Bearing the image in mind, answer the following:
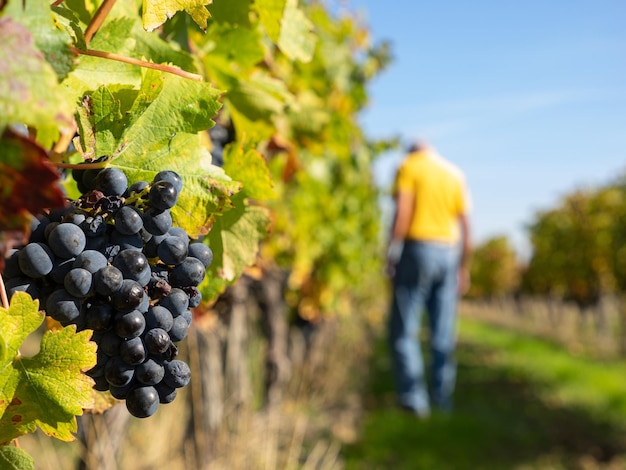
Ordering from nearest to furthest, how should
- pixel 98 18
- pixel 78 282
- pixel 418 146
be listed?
pixel 78 282
pixel 98 18
pixel 418 146

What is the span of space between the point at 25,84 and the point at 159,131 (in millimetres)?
294

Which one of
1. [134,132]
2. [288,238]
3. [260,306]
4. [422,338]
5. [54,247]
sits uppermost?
[134,132]

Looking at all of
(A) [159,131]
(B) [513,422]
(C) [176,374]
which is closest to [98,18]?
Result: (A) [159,131]

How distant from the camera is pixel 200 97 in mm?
815

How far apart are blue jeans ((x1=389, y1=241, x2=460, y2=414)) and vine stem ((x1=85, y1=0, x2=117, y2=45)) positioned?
5.57 meters

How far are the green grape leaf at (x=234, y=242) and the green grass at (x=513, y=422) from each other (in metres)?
4.40

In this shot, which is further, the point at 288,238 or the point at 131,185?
the point at 288,238

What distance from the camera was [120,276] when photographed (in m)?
0.72

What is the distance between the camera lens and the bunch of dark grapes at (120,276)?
72 cm

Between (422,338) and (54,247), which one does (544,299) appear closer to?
(422,338)

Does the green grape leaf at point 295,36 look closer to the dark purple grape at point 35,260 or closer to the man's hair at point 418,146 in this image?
the dark purple grape at point 35,260

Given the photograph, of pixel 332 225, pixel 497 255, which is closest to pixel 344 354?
pixel 332 225

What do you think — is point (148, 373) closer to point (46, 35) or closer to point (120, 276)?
point (120, 276)

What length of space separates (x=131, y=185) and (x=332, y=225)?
5494 millimetres
